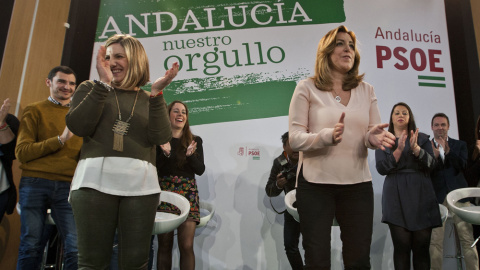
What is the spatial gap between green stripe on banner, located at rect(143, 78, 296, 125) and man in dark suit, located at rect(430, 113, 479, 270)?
161 centimetres

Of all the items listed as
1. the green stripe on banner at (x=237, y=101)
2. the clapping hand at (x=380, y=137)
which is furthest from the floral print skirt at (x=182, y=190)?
the clapping hand at (x=380, y=137)

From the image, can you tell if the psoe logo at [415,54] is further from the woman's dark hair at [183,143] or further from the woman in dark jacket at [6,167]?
the woman in dark jacket at [6,167]

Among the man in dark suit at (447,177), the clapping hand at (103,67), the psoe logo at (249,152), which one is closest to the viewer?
the clapping hand at (103,67)

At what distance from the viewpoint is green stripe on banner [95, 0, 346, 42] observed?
4742 mm

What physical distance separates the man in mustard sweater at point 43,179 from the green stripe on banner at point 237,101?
1750 mm

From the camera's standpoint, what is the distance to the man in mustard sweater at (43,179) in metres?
2.71

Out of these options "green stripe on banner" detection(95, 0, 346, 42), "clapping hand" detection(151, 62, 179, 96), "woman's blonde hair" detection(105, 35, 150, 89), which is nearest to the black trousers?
"clapping hand" detection(151, 62, 179, 96)

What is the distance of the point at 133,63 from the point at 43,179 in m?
1.42

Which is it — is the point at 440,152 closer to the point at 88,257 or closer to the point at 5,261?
the point at 88,257

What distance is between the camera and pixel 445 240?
166 inches

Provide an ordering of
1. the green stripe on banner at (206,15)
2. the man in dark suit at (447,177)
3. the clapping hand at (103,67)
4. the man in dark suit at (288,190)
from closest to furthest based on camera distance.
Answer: the clapping hand at (103,67) → the man in dark suit at (447,177) → the man in dark suit at (288,190) → the green stripe on banner at (206,15)

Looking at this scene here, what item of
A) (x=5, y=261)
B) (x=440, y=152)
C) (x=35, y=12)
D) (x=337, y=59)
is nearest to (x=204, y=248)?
(x=5, y=261)

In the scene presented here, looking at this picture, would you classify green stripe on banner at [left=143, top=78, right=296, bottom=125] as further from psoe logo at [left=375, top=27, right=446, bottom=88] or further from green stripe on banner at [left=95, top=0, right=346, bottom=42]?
psoe logo at [left=375, top=27, right=446, bottom=88]

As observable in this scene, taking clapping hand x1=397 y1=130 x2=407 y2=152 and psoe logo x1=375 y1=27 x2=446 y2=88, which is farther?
psoe logo x1=375 y1=27 x2=446 y2=88
